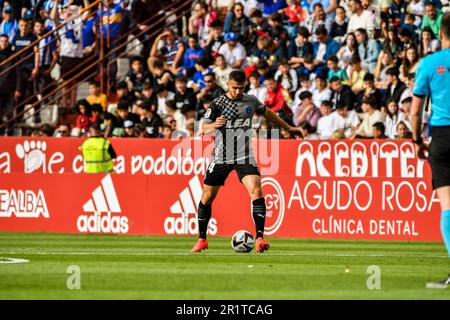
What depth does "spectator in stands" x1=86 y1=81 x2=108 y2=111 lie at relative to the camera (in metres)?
27.0

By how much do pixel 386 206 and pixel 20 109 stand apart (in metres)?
11.8

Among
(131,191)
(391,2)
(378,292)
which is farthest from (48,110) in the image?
(378,292)

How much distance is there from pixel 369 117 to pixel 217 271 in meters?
11.3

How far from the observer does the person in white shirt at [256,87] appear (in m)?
24.4

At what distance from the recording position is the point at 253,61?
85.0ft

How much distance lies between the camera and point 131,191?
22.5 meters

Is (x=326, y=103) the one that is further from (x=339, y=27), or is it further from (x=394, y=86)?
(x=339, y=27)

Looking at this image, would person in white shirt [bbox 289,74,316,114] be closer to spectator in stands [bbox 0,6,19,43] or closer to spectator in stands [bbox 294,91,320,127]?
spectator in stands [bbox 294,91,320,127]

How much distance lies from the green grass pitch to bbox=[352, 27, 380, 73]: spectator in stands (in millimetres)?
6395

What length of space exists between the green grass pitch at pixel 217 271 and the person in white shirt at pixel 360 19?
693cm

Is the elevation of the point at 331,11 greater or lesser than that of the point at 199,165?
greater

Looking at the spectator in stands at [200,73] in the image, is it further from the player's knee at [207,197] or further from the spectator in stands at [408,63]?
the player's knee at [207,197]

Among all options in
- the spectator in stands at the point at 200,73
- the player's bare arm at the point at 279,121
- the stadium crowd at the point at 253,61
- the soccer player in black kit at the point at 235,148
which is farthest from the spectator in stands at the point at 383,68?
the soccer player in black kit at the point at 235,148
